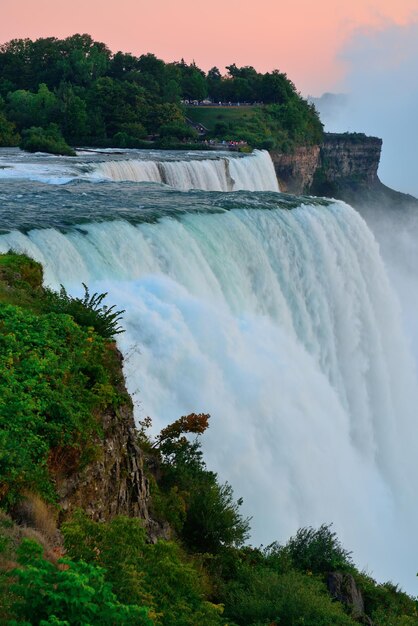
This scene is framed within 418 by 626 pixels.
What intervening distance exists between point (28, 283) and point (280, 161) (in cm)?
5076

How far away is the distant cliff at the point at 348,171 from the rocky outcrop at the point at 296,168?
0.27 feet

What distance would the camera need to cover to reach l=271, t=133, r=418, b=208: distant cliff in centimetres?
7250

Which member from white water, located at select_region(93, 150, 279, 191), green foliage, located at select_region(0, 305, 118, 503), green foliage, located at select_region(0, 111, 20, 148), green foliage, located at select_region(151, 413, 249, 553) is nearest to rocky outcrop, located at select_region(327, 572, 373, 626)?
green foliage, located at select_region(151, 413, 249, 553)

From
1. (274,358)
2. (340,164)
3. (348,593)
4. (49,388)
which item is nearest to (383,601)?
(348,593)

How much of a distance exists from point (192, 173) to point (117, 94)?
953 inches

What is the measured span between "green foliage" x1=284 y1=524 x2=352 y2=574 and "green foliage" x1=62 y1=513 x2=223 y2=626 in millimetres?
5789

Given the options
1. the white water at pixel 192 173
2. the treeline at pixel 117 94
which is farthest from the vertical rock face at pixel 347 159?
the white water at pixel 192 173

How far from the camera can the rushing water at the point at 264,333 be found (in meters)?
16.1

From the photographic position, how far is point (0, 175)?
31391mm

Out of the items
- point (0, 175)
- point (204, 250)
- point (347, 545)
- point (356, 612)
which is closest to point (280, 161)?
point (0, 175)

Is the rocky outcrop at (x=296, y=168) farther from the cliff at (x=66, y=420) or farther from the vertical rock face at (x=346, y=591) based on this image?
the cliff at (x=66, y=420)

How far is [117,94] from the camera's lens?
195ft

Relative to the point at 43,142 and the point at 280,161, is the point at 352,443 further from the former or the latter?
the point at 280,161

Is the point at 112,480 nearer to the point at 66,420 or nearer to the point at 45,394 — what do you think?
the point at 66,420
